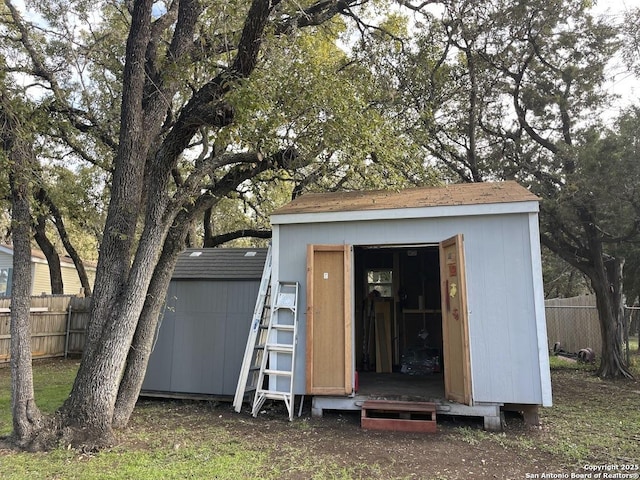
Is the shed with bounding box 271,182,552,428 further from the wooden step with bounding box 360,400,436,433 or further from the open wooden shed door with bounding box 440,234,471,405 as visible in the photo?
the wooden step with bounding box 360,400,436,433

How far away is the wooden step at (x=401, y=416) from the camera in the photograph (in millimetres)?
5344

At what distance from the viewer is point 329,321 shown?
6.04m

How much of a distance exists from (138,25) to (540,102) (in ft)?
27.4

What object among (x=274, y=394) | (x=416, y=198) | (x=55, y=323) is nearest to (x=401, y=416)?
(x=274, y=394)

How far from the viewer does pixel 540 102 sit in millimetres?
10164

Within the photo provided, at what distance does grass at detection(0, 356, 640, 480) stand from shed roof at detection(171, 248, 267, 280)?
194 centimetres

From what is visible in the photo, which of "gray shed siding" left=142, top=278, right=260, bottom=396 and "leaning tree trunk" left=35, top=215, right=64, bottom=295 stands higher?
"leaning tree trunk" left=35, top=215, right=64, bottom=295

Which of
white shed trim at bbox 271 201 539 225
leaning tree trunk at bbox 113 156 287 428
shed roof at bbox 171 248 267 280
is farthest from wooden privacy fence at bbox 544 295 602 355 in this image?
leaning tree trunk at bbox 113 156 287 428

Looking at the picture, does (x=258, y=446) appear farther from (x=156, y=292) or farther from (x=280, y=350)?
(x=156, y=292)

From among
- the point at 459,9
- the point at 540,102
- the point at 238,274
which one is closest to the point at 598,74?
the point at 540,102

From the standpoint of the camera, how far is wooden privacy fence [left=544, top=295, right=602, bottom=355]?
12602 mm

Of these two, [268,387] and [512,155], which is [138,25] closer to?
[268,387]

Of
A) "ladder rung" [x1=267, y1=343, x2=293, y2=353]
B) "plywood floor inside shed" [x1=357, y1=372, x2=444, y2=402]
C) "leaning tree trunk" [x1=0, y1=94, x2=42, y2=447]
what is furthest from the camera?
"ladder rung" [x1=267, y1=343, x2=293, y2=353]

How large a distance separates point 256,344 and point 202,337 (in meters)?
1.16
